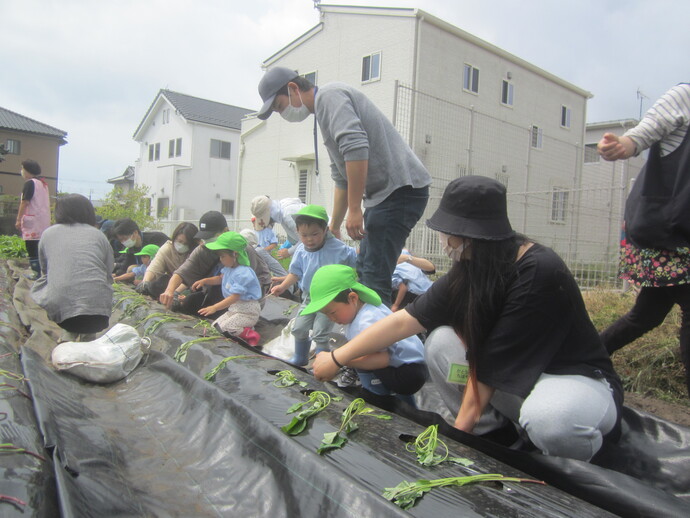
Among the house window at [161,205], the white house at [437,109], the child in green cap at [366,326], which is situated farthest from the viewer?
the house window at [161,205]

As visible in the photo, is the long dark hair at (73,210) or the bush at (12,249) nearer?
the long dark hair at (73,210)

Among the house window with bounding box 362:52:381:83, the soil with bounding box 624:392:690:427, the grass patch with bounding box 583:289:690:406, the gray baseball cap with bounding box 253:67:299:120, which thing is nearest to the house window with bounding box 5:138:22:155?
the house window with bounding box 362:52:381:83

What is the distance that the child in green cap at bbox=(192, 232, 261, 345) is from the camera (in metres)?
4.30

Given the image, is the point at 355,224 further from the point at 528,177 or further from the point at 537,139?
the point at 537,139

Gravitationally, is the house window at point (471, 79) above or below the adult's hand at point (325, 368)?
above

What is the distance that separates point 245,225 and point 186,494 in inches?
491

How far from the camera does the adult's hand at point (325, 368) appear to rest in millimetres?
2201

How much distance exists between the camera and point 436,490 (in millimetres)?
1347

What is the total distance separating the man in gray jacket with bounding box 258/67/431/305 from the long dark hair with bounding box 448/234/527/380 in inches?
37.4

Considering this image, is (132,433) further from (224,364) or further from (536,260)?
(536,260)

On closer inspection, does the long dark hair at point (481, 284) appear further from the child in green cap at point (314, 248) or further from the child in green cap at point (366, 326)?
the child in green cap at point (314, 248)

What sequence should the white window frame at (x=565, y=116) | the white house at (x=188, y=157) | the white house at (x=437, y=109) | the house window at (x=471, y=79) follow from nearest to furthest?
the white house at (x=437, y=109), the house window at (x=471, y=79), the white window frame at (x=565, y=116), the white house at (x=188, y=157)

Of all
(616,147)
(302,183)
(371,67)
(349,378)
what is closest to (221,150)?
(302,183)

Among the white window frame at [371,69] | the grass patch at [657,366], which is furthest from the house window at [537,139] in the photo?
the grass patch at [657,366]
